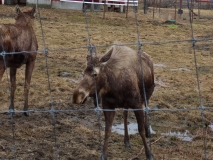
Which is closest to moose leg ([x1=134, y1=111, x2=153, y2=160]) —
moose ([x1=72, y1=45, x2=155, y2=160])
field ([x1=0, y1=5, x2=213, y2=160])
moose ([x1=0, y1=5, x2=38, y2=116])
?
moose ([x1=72, y1=45, x2=155, y2=160])

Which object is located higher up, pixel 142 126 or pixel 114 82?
pixel 114 82

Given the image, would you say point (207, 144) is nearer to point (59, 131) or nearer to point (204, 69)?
point (59, 131)

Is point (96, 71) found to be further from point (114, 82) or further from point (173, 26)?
point (173, 26)

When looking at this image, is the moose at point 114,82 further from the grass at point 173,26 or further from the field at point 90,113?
the grass at point 173,26

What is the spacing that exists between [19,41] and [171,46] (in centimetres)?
878

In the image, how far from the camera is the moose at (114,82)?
4777 mm

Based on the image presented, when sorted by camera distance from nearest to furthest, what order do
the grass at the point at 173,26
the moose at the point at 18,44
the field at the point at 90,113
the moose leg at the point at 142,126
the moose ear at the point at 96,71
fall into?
the moose ear at the point at 96,71, the moose leg at the point at 142,126, the field at the point at 90,113, the moose at the point at 18,44, the grass at the point at 173,26

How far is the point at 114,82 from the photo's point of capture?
5094 millimetres

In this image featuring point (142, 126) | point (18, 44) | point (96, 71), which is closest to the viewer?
point (96, 71)

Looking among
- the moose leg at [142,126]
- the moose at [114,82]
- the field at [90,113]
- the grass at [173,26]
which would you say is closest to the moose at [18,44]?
the field at [90,113]

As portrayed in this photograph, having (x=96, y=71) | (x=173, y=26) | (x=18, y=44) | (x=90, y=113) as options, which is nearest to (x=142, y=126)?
(x=96, y=71)

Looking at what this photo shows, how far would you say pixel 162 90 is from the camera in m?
9.05

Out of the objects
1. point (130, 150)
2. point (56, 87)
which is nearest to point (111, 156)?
point (130, 150)

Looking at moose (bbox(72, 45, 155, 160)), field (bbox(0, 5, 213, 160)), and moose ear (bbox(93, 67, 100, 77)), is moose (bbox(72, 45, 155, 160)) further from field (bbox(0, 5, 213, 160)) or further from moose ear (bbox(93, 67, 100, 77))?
field (bbox(0, 5, 213, 160))
